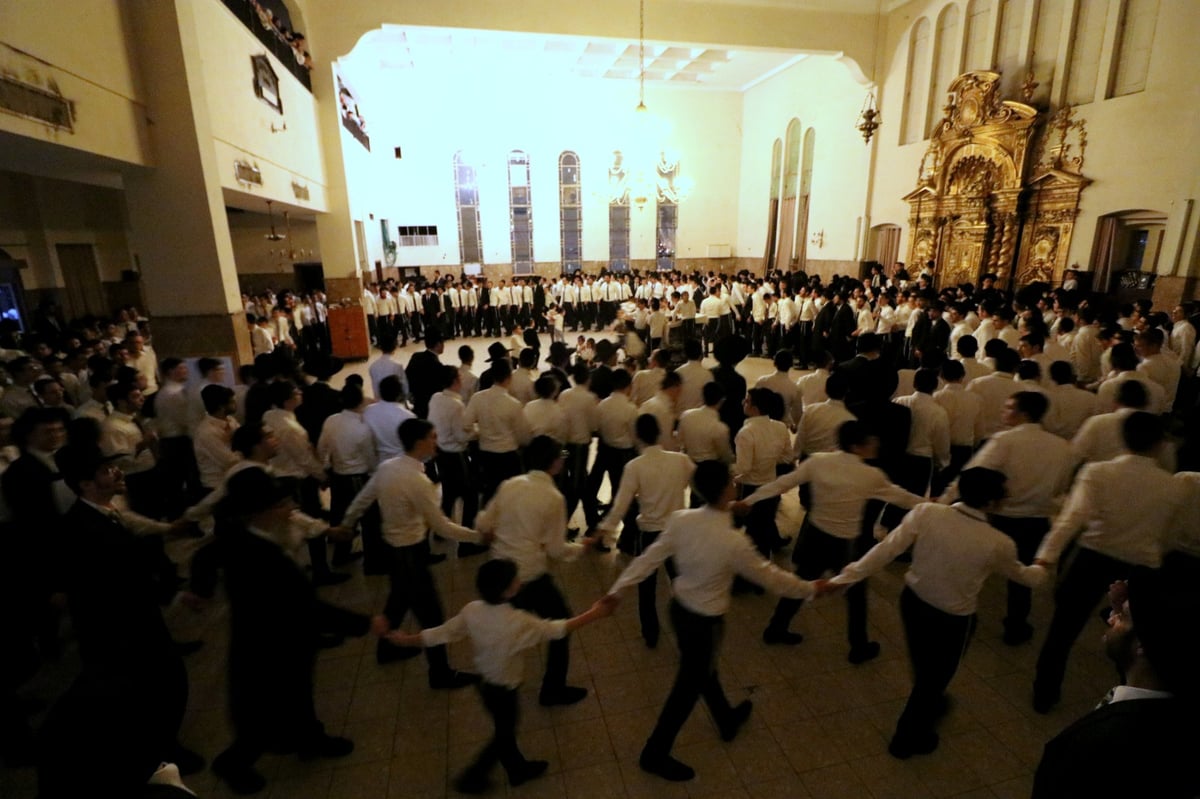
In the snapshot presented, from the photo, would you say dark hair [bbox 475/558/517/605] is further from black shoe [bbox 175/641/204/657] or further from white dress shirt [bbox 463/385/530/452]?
black shoe [bbox 175/641/204/657]

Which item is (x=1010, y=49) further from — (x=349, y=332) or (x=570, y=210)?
(x=349, y=332)

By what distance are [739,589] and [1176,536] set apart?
2.39 metres

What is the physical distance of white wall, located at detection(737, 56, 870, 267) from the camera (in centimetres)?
1487

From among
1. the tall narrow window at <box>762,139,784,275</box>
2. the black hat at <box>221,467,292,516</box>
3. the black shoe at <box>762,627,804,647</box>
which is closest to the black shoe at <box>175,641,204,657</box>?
the black hat at <box>221,467,292,516</box>

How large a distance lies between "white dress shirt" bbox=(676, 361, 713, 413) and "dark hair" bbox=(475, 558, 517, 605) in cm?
320

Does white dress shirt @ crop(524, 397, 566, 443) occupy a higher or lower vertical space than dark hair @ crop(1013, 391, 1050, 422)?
lower

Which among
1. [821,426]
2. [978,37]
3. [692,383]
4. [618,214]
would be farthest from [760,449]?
[618,214]

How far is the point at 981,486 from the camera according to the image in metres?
2.47

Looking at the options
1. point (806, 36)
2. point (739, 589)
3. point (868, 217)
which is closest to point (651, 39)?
point (806, 36)

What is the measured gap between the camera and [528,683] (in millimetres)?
3342

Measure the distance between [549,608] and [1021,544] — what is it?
2865 millimetres

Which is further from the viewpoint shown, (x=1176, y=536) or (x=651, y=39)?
(x=651, y=39)

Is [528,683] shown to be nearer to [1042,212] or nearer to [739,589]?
[739,589]

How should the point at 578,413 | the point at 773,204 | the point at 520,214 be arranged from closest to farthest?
the point at 578,413 < the point at 773,204 < the point at 520,214
